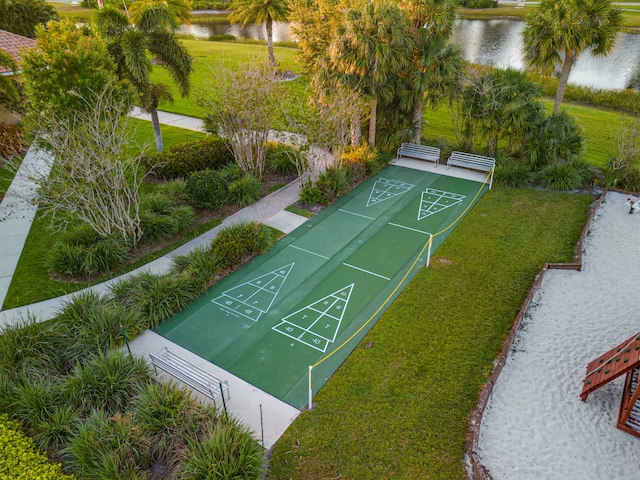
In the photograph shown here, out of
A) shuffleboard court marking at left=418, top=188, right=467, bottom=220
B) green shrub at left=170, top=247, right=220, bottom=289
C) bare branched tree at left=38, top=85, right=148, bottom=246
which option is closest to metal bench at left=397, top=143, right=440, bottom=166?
shuffleboard court marking at left=418, top=188, right=467, bottom=220

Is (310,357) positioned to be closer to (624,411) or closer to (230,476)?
(230,476)

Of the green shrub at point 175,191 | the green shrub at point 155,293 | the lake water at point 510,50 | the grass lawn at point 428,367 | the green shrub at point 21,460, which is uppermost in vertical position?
the lake water at point 510,50

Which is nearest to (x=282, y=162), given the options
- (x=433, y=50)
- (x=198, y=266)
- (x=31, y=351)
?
(x=433, y=50)

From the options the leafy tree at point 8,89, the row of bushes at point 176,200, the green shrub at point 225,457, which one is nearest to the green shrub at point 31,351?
the row of bushes at point 176,200

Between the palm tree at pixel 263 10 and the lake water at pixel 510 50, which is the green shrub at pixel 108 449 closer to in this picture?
the lake water at pixel 510 50

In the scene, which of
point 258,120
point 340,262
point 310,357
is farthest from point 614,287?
point 258,120

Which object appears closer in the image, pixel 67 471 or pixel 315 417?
pixel 67 471

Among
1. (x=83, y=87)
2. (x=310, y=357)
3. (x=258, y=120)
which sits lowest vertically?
(x=310, y=357)

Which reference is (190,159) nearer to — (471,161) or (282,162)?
(282,162)
